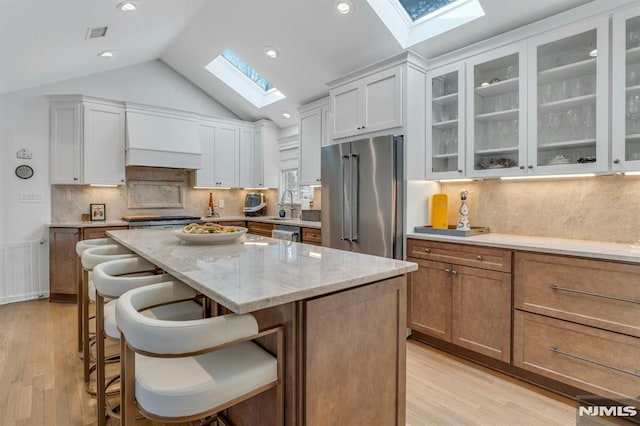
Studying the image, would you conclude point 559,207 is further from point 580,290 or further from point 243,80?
point 243,80

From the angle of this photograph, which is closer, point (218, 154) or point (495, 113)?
point (495, 113)

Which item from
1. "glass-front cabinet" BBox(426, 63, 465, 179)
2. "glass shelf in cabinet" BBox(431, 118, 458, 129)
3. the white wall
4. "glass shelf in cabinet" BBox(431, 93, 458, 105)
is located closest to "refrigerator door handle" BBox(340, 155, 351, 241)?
"glass-front cabinet" BBox(426, 63, 465, 179)

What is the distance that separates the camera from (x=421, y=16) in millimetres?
3139

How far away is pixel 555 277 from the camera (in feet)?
7.11

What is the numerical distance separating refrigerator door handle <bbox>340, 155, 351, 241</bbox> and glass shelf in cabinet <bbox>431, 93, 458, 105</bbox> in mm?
975

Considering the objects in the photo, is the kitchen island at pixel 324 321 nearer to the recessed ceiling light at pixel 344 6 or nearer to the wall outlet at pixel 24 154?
the recessed ceiling light at pixel 344 6

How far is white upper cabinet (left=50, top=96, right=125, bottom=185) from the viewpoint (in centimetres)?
429

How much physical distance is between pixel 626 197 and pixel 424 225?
56.9 inches

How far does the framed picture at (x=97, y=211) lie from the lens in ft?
15.2

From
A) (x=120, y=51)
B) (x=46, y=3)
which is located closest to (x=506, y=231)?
(x=46, y=3)

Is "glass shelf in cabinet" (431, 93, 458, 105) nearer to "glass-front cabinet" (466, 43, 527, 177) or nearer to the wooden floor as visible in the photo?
"glass-front cabinet" (466, 43, 527, 177)

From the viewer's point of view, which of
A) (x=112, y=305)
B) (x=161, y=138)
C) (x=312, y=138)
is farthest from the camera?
(x=161, y=138)

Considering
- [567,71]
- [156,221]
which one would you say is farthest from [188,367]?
[156,221]

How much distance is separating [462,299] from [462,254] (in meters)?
0.35
